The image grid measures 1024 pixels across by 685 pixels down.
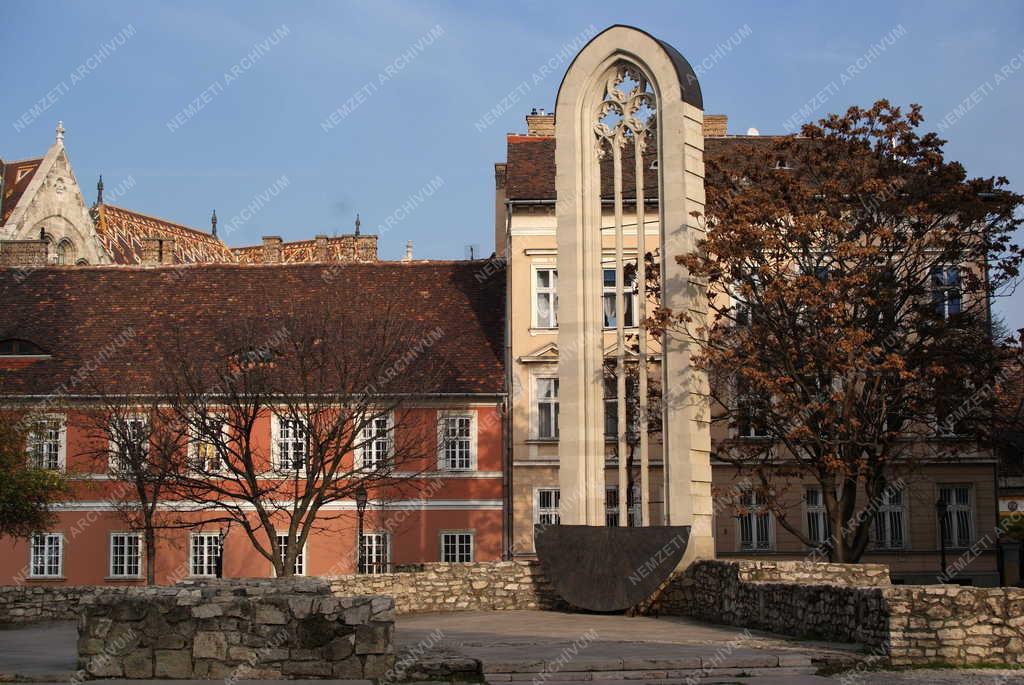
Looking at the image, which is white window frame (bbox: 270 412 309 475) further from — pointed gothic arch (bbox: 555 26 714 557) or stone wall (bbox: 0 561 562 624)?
pointed gothic arch (bbox: 555 26 714 557)

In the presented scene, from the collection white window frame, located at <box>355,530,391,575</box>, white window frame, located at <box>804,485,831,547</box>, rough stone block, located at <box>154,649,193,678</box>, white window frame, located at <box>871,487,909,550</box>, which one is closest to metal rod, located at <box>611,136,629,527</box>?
rough stone block, located at <box>154,649,193,678</box>

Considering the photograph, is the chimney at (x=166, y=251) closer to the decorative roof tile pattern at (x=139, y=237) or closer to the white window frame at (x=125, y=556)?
the white window frame at (x=125, y=556)

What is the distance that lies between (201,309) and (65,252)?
28.4 m

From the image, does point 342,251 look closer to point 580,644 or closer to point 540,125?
point 540,125

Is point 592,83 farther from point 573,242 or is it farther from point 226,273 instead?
point 226,273

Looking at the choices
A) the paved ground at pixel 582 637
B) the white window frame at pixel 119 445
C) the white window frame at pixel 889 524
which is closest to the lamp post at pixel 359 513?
the white window frame at pixel 119 445

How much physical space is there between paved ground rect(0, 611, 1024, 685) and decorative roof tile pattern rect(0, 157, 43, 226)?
47743 millimetres

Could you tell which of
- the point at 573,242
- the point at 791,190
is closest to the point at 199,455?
the point at 573,242

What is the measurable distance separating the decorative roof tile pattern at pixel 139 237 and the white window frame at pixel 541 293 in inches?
1358

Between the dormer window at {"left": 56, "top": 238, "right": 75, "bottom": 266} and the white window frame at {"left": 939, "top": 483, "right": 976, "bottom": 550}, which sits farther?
the dormer window at {"left": 56, "top": 238, "right": 75, "bottom": 266}

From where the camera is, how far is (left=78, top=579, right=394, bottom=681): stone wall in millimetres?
15227

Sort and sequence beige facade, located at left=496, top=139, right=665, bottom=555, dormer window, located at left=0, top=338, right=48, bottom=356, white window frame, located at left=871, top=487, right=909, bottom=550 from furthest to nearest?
dormer window, located at left=0, top=338, right=48, bottom=356
white window frame, located at left=871, top=487, right=909, bottom=550
beige facade, located at left=496, top=139, right=665, bottom=555

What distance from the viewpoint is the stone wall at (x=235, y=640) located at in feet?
50.0

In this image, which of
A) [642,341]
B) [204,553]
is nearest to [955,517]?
[642,341]
